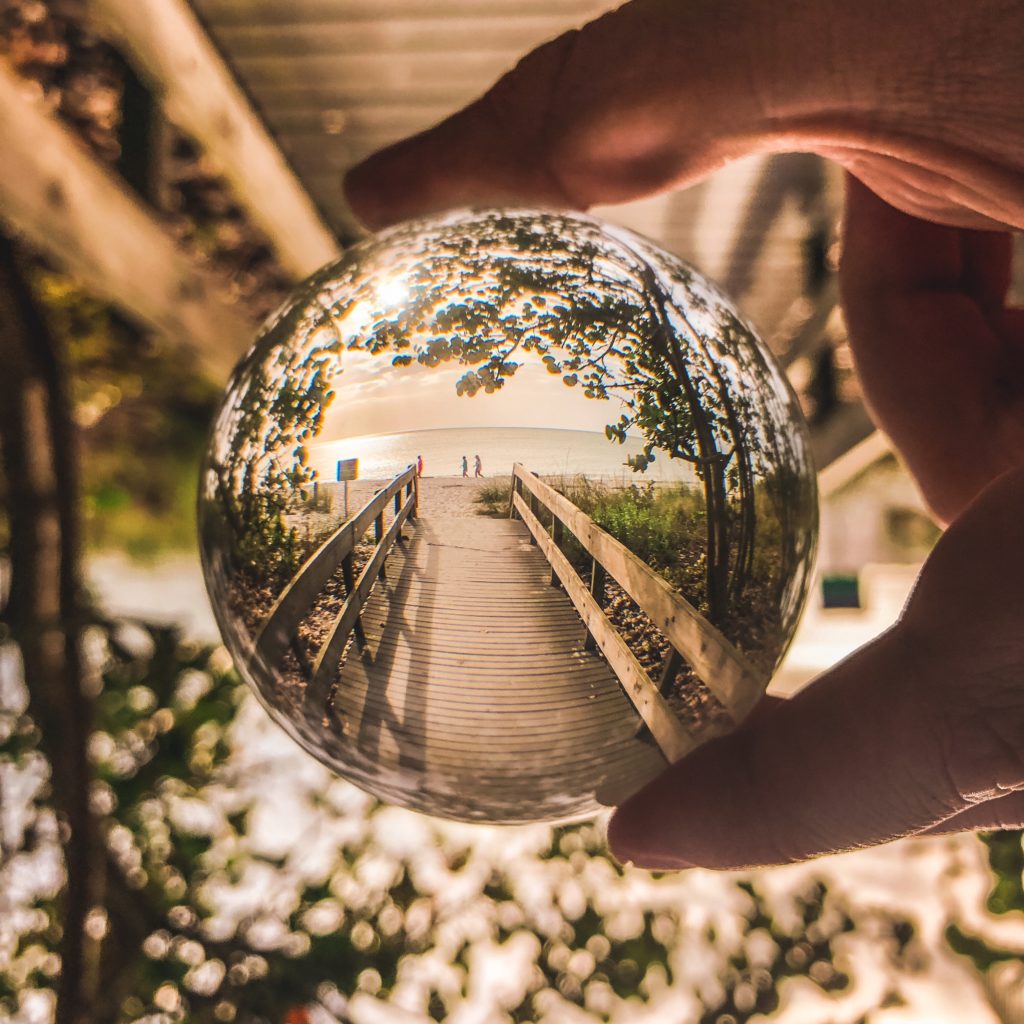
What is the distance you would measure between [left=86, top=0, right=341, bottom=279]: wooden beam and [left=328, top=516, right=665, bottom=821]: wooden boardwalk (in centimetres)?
130

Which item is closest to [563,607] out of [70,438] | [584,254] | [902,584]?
[584,254]

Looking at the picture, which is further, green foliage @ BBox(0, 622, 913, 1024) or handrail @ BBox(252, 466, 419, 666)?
green foliage @ BBox(0, 622, 913, 1024)

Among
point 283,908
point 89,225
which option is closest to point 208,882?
point 283,908

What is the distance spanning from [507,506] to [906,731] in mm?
498

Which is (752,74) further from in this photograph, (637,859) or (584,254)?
(637,859)

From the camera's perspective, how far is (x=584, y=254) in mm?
651

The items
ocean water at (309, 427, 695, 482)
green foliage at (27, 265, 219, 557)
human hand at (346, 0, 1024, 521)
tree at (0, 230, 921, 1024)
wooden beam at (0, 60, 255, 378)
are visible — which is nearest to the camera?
ocean water at (309, 427, 695, 482)

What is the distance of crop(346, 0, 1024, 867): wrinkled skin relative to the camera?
74 centimetres

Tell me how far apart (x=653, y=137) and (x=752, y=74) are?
0.40 feet

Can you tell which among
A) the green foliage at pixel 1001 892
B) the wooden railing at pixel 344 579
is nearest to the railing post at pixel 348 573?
the wooden railing at pixel 344 579

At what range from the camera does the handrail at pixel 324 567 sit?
22.5 inches

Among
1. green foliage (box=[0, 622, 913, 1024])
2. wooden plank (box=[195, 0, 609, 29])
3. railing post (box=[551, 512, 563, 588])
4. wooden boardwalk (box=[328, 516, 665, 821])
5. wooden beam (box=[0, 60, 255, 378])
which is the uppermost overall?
wooden plank (box=[195, 0, 609, 29])

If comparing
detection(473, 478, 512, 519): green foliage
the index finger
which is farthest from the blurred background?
detection(473, 478, 512, 519): green foliage

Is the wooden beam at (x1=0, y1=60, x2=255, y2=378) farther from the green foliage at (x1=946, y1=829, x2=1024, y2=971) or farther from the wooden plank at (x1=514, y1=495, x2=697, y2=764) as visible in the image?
the green foliage at (x1=946, y1=829, x2=1024, y2=971)
